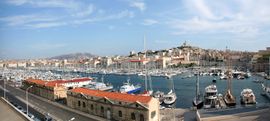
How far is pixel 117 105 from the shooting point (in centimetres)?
2394

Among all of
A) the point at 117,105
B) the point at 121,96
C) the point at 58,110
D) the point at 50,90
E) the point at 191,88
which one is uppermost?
the point at 121,96

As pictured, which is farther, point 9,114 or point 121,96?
point 9,114

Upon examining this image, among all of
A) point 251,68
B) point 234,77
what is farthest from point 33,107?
point 251,68

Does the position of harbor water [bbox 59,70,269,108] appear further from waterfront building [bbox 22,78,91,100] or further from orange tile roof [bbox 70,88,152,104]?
waterfront building [bbox 22,78,91,100]

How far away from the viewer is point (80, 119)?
2470 cm

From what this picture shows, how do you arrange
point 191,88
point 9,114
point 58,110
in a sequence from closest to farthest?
point 9,114, point 58,110, point 191,88

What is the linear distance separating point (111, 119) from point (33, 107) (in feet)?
33.7

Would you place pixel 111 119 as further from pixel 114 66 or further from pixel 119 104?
pixel 114 66

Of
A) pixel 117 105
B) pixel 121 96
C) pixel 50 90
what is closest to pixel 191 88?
pixel 50 90

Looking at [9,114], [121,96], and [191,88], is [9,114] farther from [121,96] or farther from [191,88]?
[191,88]

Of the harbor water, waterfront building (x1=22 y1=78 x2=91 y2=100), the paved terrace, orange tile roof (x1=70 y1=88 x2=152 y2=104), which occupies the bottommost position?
the harbor water

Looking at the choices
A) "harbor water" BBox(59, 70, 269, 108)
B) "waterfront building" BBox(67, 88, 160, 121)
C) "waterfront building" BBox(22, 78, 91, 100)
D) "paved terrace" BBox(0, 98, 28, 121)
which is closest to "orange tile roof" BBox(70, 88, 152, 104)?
"waterfront building" BBox(67, 88, 160, 121)

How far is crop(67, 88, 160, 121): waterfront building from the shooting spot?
72.7ft

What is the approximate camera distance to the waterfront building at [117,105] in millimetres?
22156
